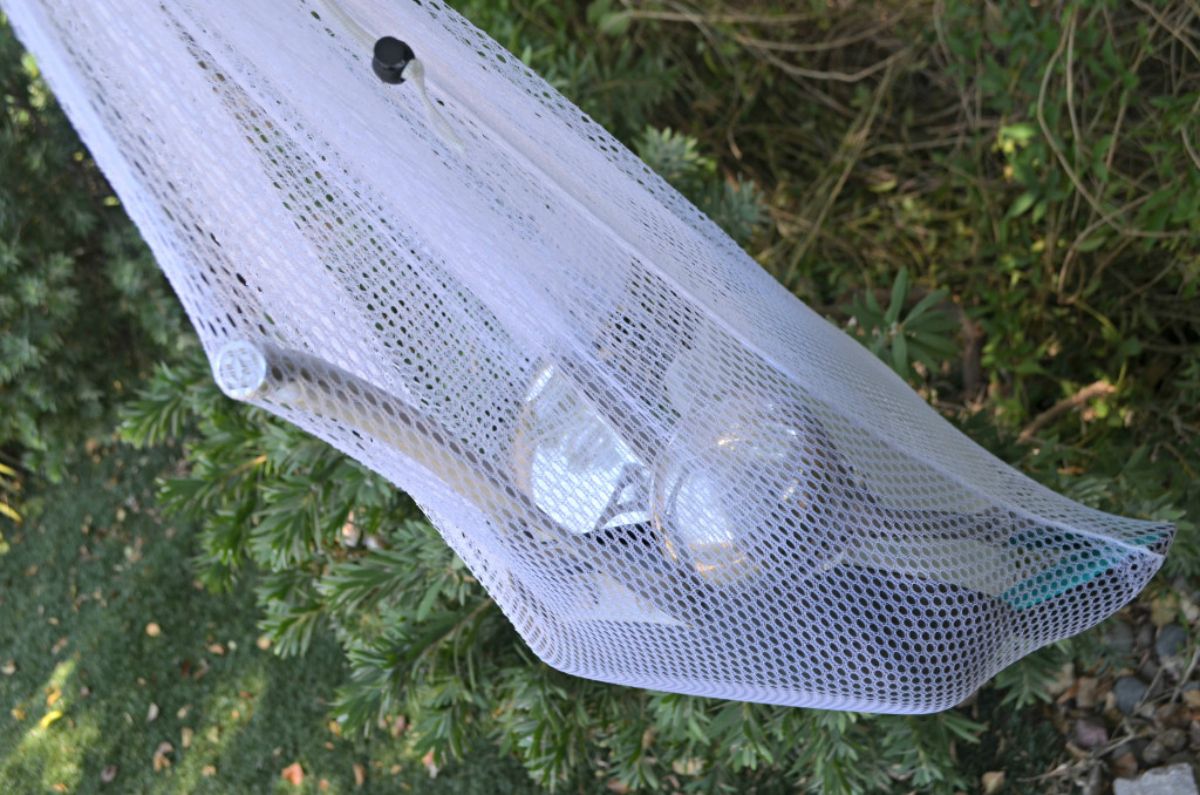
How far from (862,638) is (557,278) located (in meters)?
0.44

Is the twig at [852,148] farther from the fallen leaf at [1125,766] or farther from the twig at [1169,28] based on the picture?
the fallen leaf at [1125,766]

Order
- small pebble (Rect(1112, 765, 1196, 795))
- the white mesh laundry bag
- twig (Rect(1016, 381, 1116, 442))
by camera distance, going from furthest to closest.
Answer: twig (Rect(1016, 381, 1116, 442)), small pebble (Rect(1112, 765, 1196, 795)), the white mesh laundry bag

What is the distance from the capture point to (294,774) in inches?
72.6

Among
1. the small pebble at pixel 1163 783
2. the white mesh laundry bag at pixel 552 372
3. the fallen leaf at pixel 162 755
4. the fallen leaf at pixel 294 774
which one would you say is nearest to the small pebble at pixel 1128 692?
the small pebble at pixel 1163 783

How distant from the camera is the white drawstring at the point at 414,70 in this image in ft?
2.40

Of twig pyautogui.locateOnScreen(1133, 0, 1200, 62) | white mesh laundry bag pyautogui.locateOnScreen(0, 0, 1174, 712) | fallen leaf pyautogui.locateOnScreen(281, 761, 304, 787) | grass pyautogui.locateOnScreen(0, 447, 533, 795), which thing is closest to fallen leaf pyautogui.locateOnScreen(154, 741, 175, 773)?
grass pyautogui.locateOnScreen(0, 447, 533, 795)

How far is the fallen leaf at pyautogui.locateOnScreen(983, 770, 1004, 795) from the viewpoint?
1.48 meters

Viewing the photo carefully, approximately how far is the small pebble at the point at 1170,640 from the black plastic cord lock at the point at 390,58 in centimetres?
147

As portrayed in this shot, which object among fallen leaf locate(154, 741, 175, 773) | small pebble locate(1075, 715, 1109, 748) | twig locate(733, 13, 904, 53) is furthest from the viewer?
twig locate(733, 13, 904, 53)

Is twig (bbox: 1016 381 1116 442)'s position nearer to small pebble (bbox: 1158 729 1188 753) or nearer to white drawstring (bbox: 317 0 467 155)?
small pebble (bbox: 1158 729 1188 753)

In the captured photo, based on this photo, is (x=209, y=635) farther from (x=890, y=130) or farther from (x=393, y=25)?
(x=890, y=130)

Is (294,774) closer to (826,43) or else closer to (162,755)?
(162,755)

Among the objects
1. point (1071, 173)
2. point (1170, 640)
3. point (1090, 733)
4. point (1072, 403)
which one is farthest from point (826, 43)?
point (1090, 733)

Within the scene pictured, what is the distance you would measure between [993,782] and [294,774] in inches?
51.7
